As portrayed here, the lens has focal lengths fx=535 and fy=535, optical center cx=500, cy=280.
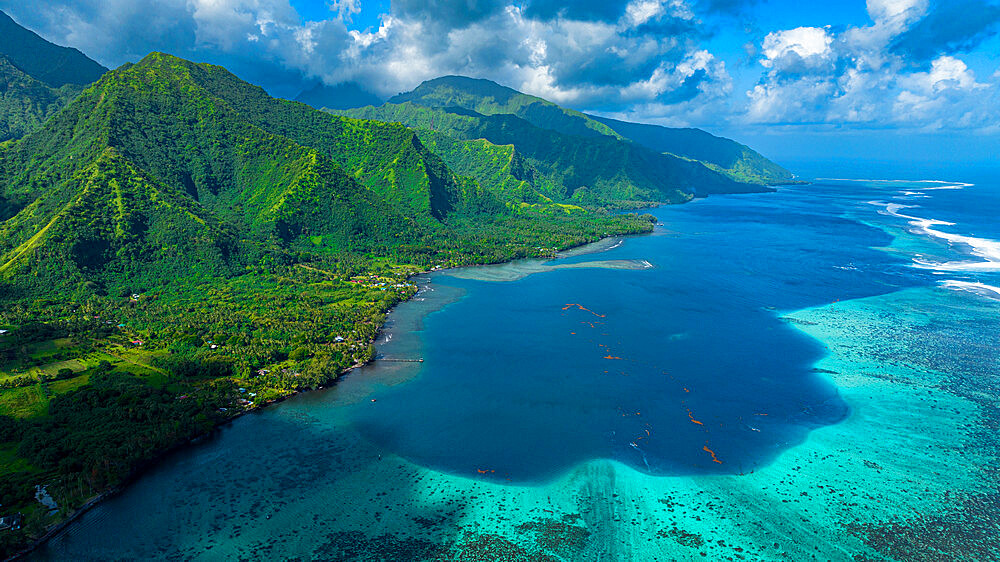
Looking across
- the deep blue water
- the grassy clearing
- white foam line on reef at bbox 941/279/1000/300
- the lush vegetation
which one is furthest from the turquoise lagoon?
the grassy clearing

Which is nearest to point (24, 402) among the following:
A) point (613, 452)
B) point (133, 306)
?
point (133, 306)

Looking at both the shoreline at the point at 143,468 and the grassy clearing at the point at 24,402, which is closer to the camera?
the shoreline at the point at 143,468

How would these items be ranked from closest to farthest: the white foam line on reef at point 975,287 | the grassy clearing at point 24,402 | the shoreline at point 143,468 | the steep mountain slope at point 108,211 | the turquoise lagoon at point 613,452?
the shoreline at point 143,468, the turquoise lagoon at point 613,452, the grassy clearing at point 24,402, the steep mountain slope at point 108,211, the white foam line on reef at point 975,287

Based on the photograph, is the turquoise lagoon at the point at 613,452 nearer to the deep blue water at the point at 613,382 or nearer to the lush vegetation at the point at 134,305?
the deep blue water at the point at 613,382

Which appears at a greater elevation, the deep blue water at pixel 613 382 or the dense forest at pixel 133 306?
the dense forest at pixel 133 306

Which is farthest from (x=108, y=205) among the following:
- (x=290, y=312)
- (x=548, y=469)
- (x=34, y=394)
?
(x=548, y=469)

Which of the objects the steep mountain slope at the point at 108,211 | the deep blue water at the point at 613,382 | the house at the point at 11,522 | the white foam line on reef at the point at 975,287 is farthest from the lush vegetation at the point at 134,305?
the white foam line on reef at the point at 975,287

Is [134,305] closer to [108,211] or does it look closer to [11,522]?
[108,211]

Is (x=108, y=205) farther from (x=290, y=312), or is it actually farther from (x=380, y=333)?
(x=380, y=333)
